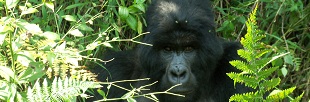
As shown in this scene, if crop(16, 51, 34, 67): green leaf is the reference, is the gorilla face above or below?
below

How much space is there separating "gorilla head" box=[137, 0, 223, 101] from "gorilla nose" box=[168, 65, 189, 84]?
2 centimetres

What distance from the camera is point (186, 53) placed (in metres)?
4.23

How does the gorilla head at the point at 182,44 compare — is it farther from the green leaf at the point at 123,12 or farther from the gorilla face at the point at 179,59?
the green leaf at the point at 123,12

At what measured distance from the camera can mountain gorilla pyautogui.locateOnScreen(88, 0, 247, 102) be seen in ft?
13.5

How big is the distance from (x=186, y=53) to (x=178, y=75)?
305mm

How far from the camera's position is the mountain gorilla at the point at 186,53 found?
13.5ft

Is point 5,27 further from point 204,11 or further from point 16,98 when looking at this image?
point 204,11

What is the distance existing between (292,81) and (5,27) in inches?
145

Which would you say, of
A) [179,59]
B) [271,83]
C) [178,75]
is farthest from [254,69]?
[179,59]

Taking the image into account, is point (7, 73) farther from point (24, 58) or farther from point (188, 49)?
point (188, 49)

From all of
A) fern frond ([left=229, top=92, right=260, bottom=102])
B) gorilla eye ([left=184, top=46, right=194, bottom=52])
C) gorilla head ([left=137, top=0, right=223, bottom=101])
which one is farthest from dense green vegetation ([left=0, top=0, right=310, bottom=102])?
fern frond ([left=229, top=92, right=260, bottom=102])

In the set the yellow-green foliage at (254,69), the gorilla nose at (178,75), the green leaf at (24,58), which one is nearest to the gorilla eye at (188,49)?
the gorilla nose at (178,75)

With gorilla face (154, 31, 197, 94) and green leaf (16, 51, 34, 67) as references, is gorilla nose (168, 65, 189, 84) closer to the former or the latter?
gorilla face (154, 31, 197, 94)

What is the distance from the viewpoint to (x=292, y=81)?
5.64m
